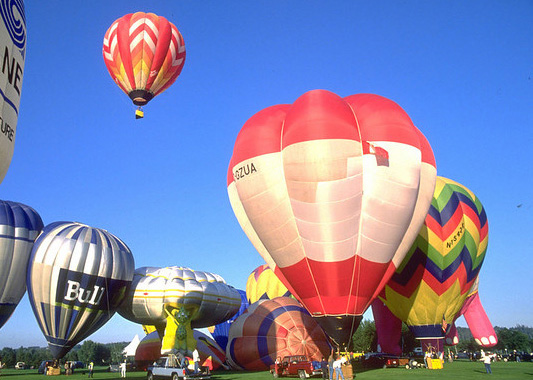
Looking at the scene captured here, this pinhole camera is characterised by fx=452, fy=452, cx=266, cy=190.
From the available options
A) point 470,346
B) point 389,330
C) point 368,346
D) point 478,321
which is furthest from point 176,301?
point 470,346

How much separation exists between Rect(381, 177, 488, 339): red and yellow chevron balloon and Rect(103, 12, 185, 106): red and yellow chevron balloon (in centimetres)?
1247

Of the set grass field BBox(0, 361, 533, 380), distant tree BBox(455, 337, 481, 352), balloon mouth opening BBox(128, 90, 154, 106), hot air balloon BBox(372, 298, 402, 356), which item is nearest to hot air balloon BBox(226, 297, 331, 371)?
grass field BBox(0, 361, 533, 380)

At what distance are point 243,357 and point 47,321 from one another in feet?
25.4

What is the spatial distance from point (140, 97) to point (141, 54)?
168 centimetres

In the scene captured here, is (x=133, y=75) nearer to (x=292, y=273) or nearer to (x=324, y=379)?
(x=292, y=273)

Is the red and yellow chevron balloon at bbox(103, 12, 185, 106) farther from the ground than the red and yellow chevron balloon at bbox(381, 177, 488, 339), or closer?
farther from the ground

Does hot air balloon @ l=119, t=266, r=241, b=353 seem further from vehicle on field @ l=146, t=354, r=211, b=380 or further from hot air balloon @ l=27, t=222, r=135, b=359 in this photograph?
vehicle on field @ l=146, t=354, r=211, b=380

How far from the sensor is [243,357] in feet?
61.7

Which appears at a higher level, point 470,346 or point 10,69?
point 10,69

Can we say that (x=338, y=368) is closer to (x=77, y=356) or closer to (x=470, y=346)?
(x=470, y=346)

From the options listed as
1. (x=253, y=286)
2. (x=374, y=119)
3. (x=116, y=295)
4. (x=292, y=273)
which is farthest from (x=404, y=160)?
(x=253, y=286)

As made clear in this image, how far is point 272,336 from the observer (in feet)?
58.5

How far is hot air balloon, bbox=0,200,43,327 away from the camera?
→ 58.4 feet

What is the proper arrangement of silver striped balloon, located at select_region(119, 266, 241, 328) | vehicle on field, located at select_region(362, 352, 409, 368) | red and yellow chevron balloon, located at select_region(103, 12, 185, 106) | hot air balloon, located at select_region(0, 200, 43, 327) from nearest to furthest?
1. hot air balloon, located at select_region(0, 200, 43, 327)
2. red and yellow chevron balloon, located at select_region(103, 12, 185, 106)
3. silver striped balloon, located at select_region(119, 266, 241, 328)
4. vehicle on field, located at select_region(362, 352, 409, 368)
